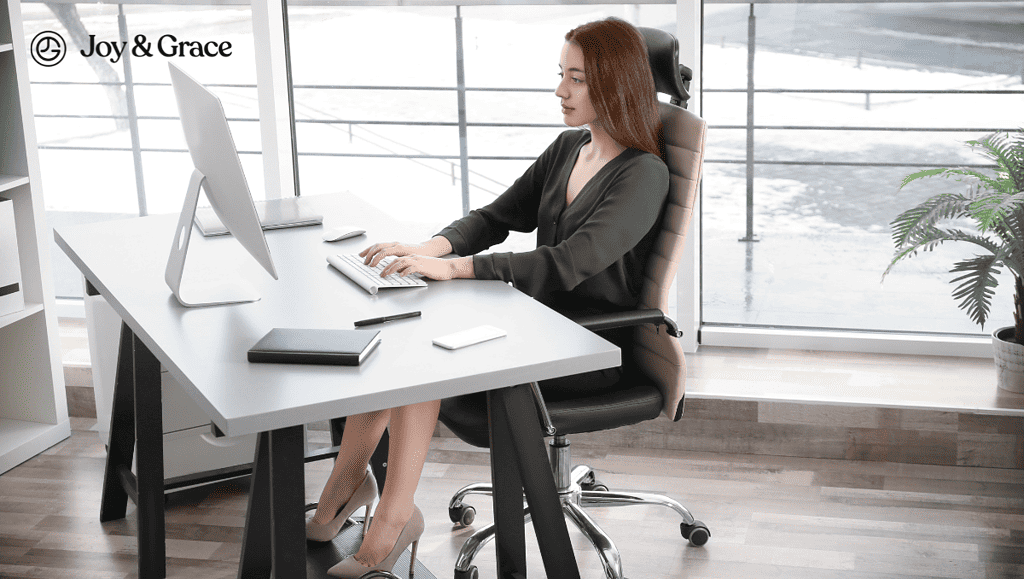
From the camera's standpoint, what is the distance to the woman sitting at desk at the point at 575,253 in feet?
6.82

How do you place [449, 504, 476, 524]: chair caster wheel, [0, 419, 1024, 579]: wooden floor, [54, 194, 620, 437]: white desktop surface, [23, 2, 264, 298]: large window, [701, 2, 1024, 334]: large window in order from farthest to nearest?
[23, 2, 264, 298]: large window, [701, 2, 1024, 334]: large window, [449, 504, 476, 524]: chair caster wheel, [0, 419, 1024, 579]: wooden floor, [54, 194, 620, 437]: white desktop surface

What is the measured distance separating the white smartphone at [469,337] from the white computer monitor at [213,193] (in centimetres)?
38

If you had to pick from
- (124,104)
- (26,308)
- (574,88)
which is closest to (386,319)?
(574,88)

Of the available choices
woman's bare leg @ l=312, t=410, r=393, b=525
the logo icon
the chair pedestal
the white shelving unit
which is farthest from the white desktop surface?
the logo icon

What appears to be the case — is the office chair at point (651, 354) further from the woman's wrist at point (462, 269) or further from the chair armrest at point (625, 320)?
the woman's wrist at point (462, 269)

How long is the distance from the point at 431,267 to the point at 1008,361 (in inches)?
72.9

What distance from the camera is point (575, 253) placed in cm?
216

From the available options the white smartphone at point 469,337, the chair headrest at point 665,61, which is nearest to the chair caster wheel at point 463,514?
the white smartphone at point 469,337

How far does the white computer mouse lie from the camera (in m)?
2.46

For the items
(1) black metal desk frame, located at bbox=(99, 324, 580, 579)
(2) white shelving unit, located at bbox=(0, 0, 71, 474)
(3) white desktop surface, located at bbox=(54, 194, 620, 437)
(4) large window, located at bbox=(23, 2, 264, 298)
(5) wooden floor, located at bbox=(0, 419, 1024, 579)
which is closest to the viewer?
(3) white desktop surface, located at bbox=(54, 194, 620, 437)

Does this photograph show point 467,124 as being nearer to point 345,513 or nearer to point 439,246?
point 439,246

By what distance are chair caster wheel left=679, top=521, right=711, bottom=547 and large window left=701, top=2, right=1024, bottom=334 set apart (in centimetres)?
116

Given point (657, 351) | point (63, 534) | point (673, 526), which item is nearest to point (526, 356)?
point (657, 351)

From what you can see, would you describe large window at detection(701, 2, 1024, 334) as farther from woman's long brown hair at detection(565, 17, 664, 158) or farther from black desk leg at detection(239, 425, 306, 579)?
black desk leg at detection(239, 425, 306, 579)
